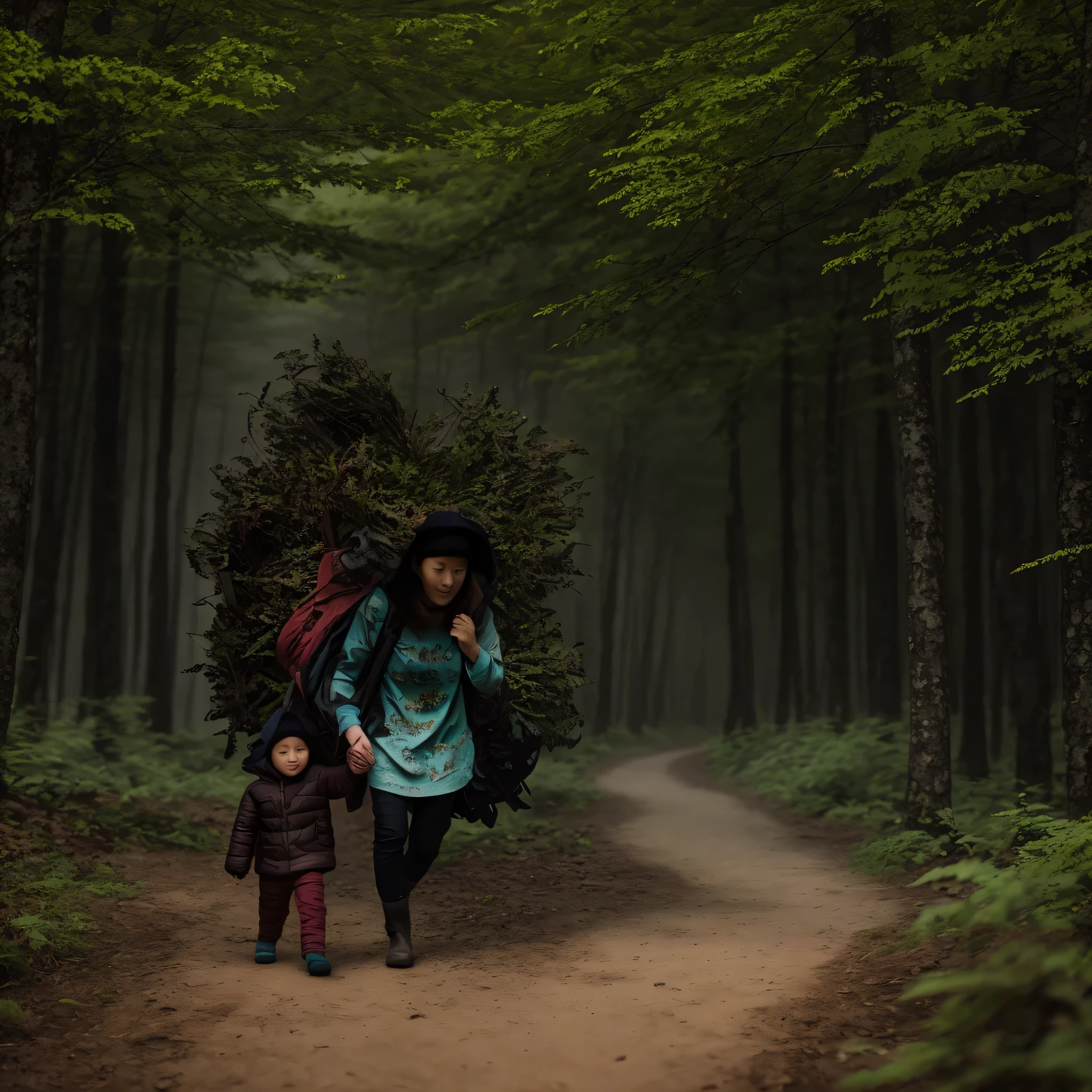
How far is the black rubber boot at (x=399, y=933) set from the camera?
564 centimetres

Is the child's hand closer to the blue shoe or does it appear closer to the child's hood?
the child's hood

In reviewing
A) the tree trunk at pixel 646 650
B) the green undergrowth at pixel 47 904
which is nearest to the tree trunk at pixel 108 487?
the green undergrowth at pixel 47 904

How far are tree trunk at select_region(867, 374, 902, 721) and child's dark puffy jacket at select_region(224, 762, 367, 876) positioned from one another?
12876 mm

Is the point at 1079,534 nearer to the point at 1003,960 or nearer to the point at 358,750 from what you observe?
the point at 1003,960

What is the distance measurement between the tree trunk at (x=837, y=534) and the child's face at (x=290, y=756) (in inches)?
555

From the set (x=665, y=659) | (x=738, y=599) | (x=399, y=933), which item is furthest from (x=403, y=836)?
(x=665, y=659)

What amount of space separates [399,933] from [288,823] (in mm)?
890

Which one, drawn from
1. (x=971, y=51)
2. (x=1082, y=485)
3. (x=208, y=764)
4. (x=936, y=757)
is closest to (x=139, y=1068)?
(x=1082, y=485)

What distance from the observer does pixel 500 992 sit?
5.25 metres

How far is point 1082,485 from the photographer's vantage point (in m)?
7.31

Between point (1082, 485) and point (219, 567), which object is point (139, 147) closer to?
point (219, 567)

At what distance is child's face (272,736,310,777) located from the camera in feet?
18.5

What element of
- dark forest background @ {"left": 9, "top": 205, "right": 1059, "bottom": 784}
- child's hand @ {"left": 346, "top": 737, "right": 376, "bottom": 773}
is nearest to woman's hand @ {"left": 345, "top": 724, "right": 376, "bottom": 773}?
child's hand @ {"left": 346, "top": 737, "right": 376, "bottom": 773}

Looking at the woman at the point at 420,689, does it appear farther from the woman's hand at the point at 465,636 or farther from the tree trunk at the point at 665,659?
the tree trunk at the point at 665,659
